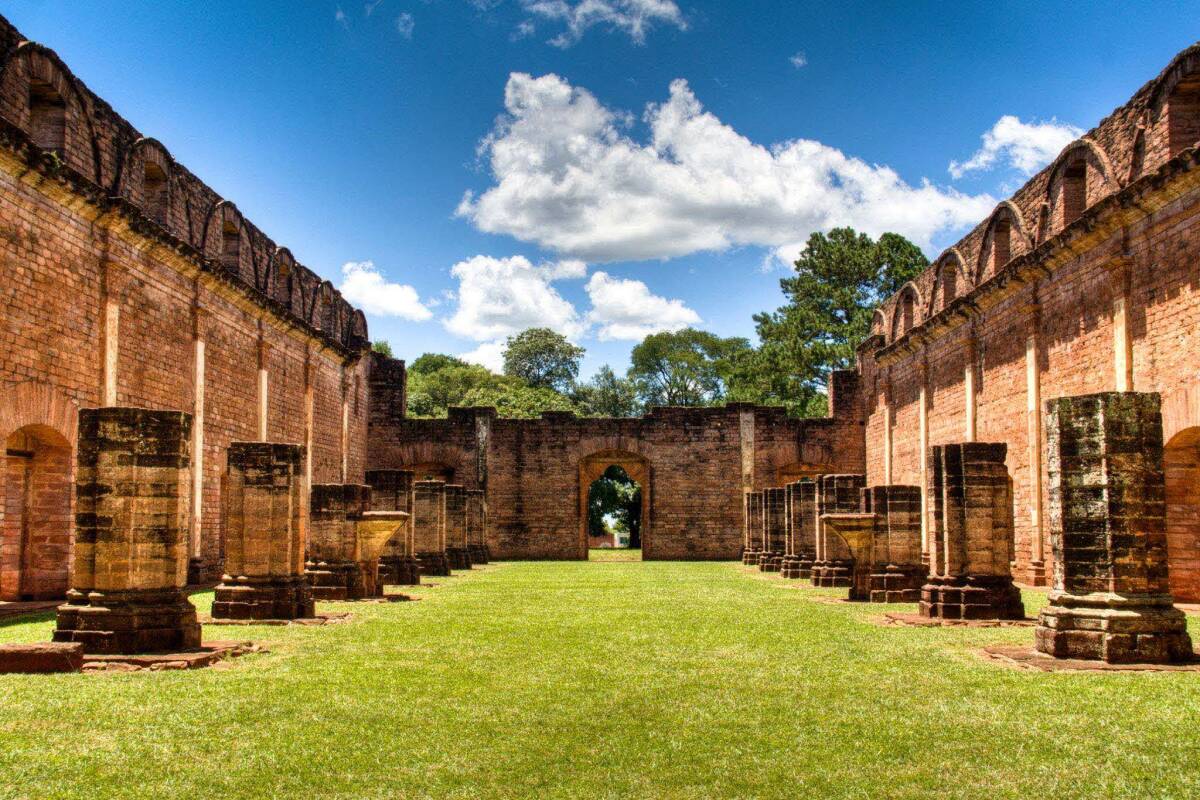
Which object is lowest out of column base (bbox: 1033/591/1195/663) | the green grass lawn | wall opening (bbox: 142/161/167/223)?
the green grass lawn

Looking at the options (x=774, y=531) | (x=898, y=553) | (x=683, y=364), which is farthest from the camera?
(x=683, y=364)

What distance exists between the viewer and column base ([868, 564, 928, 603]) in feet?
44.4

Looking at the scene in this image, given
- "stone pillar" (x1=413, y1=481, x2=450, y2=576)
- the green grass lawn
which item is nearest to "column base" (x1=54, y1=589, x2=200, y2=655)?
the green grass lawn

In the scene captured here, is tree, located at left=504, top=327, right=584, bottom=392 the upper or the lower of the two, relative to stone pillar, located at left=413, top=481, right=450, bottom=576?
upper

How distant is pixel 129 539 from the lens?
795cm

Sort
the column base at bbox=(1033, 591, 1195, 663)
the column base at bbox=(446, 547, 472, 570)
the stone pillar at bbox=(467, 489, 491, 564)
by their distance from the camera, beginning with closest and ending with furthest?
the column base at bbox=(1033, 591, 1195, 663), the column base at bbox=(446, 547, 472, 570), the stone pillar at bbox=(467, 489, 491, 564)

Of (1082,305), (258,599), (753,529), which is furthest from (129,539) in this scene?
(753,529)

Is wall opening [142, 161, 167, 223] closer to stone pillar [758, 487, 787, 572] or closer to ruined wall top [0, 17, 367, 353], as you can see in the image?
ruined wall top [0, 17, 367, 353]

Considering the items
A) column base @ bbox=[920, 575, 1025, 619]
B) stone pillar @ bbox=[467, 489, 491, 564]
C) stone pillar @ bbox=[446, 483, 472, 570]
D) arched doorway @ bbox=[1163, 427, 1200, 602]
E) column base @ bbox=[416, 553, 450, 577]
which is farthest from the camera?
stone pillar @ bbox=[467, 489, 491, 564]

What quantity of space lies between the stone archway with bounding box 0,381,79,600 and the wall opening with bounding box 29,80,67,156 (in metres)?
3.08

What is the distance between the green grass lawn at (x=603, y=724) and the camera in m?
4.34

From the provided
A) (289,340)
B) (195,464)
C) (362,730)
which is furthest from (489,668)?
(289,340)

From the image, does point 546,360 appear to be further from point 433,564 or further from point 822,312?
point 433,564

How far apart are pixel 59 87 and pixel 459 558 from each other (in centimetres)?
1298
